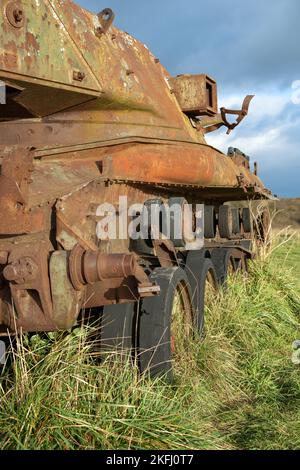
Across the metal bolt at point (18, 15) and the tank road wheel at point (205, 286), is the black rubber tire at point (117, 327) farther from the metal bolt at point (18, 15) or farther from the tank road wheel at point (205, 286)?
the metal bolt at point (18, 15)

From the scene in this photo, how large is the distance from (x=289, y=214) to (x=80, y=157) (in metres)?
27.8

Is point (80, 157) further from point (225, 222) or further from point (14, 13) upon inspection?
point (225, 222)

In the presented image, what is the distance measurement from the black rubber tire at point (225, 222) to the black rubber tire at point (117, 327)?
4427mm

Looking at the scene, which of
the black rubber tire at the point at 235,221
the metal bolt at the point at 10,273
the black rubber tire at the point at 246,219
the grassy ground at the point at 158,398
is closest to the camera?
the grassy ground at the point at 158,398

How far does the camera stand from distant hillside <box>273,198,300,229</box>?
30.2 m

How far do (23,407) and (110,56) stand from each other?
3.47 metres

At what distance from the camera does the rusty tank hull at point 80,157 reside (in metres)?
3.90

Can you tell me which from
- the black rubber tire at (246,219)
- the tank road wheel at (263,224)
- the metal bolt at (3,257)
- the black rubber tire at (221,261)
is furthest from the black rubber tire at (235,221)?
the metal bolt at (3,257)

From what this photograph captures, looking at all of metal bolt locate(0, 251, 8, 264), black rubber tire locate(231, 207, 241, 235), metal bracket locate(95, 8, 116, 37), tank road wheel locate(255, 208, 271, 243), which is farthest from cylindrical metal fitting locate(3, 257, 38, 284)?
tank road wheel locate(255, 208, 271, 243)

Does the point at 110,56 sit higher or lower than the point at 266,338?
higher

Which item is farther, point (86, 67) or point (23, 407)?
point (86, 67)

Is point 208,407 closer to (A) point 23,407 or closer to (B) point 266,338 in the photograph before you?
(A) point 23,407

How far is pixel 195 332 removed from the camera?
5.43 metres

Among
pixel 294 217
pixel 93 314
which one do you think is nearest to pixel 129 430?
pixel 93 314
